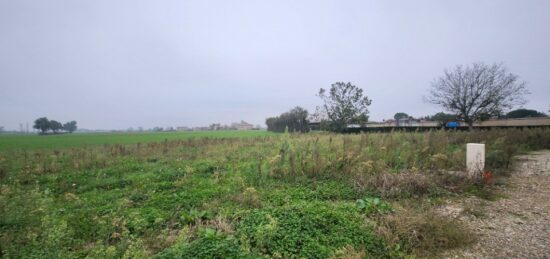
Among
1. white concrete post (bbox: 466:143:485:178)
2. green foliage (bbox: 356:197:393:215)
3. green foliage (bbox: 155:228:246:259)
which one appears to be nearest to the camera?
green foliage (bbox: 155:228:246:259)

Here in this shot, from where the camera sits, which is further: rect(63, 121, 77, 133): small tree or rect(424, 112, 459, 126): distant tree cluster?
rect(63, 121, 77, 133): small tree

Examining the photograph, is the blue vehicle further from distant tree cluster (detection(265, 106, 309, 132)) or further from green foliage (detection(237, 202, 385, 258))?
green foliage (detection(237, 202, 385, 258))

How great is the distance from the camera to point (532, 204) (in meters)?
4.62

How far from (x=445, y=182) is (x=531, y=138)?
1180cm

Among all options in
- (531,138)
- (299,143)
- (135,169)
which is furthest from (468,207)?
(531,138)

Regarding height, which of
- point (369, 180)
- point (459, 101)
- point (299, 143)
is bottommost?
point (369, 180)

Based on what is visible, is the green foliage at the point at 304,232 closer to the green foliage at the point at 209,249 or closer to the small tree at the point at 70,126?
the green foliage at the point at 209,249

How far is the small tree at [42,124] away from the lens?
77250 millimetres

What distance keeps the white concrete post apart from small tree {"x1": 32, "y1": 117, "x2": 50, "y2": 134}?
112160 mm

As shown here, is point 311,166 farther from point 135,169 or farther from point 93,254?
point 135,169

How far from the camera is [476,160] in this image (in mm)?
6000

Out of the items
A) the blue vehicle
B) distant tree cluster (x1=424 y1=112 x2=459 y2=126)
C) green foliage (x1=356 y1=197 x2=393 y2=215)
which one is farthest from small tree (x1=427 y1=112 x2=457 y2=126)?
green foliage (x1=356 y1=197 x2=393 y2=215)

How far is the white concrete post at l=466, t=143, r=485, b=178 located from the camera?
5.80 m

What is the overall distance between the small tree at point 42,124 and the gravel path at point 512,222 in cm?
11212
